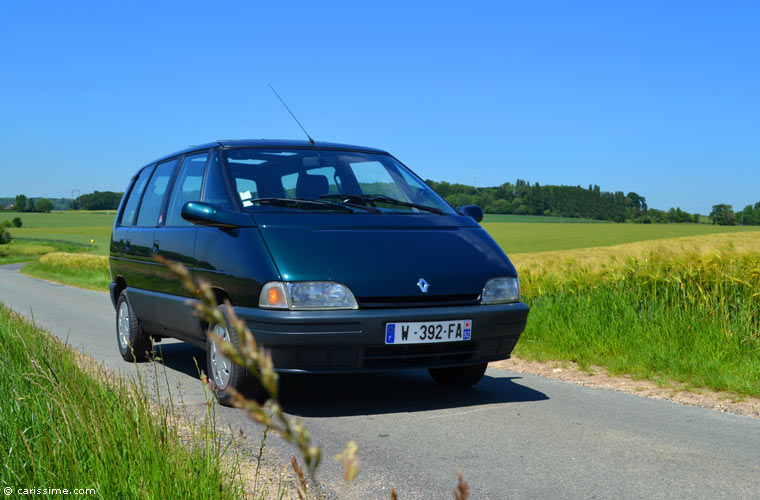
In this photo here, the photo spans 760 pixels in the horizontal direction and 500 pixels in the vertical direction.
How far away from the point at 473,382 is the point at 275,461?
2.49 m

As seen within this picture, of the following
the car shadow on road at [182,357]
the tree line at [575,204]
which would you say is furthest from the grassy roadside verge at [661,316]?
the tree line at [575,204]

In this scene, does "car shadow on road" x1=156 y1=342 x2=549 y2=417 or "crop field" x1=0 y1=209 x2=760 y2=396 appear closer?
"car shadow on road" x1=156 y1=342 x2=549 y2=417

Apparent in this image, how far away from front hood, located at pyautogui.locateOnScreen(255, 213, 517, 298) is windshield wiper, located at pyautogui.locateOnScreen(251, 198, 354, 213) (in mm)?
187

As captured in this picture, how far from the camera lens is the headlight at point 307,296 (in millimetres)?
4848

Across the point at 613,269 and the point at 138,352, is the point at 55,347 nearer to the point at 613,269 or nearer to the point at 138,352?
the point at 138,352

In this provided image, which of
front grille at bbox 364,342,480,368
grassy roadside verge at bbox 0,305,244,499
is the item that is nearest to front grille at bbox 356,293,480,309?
front grille at bbox 364,342,480,368

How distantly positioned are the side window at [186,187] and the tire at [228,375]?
1.15 meters

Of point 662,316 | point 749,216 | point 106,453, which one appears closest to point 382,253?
point 106,453

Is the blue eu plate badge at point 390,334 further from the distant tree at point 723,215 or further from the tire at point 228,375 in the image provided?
the distant tree at point 723,215

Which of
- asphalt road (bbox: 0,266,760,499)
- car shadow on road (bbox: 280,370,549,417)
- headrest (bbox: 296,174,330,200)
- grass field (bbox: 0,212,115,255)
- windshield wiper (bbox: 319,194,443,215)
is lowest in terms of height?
grass field (bbox: 0,212,115,255)

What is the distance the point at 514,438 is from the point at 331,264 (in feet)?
5.03

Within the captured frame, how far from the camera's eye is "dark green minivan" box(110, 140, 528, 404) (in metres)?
4.88

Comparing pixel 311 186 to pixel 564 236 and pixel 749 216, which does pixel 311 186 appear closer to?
pixel 564 236

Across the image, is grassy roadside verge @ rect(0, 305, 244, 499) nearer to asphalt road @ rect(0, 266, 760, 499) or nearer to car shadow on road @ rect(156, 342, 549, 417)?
asphalt road @ rect(0, 266, 760, 499)
